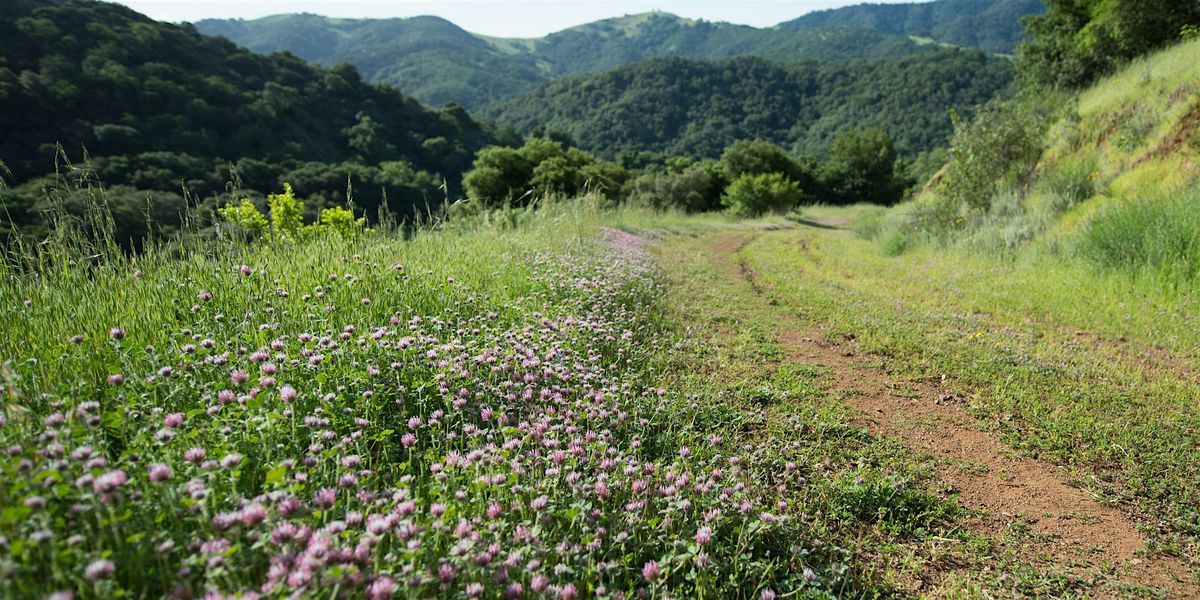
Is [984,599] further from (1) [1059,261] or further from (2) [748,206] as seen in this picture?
(2) [748,206]

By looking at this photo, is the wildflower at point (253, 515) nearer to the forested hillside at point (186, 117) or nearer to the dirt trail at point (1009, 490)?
the dirt trail at point (1009, 490)

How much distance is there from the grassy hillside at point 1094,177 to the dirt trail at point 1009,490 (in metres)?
4.98

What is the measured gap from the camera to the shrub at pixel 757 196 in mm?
30297

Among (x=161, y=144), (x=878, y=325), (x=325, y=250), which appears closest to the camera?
(x=325, y=250)

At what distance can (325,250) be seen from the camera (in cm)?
545

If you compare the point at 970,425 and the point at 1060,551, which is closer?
the point at 1060,551

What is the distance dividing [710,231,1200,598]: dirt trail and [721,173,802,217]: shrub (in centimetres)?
2593

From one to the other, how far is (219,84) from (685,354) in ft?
181

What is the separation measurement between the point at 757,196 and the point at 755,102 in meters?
129

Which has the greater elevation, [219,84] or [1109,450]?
[219,84]

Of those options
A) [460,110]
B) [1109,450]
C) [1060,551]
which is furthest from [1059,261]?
[460,110]

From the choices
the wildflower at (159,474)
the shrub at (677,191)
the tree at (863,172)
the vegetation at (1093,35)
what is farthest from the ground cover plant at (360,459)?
the tree at (863,172)

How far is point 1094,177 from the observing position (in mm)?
11203

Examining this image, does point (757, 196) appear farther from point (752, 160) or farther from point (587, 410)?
point (587, 410)
